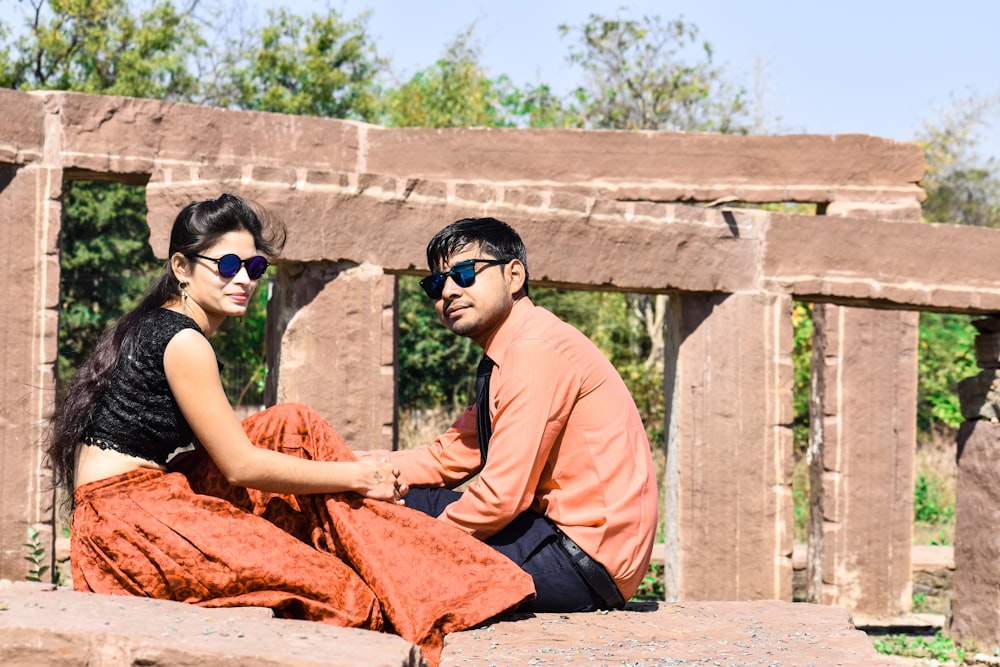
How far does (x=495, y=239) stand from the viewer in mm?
3502

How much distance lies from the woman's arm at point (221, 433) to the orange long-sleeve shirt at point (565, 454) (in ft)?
1.48

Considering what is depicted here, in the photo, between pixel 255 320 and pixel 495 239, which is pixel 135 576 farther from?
pixel 255 320

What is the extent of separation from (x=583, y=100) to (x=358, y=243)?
37.4 feet

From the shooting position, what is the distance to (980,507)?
6.29 m

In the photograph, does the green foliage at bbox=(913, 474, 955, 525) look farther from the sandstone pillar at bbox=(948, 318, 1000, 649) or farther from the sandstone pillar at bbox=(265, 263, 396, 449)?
the sandstone pillar at bbox=(265, 263, 396, 449)

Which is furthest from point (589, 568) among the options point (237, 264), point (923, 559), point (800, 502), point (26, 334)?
point (800, 502)

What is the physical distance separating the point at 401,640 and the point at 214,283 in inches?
43.2

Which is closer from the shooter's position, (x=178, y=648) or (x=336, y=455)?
(x=178, y=648)

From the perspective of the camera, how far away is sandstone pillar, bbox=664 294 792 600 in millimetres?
5848

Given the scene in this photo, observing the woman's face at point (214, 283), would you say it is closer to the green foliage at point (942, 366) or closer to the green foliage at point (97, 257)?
Result: the green foliage at point (97, 257)

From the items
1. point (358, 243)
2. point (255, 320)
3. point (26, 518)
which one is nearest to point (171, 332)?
point (358, 243)

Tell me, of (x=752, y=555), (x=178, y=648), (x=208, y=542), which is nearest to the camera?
(x=178, y=648)

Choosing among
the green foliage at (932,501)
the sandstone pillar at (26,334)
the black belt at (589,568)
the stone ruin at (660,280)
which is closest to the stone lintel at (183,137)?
the stone ruin at (660,280)

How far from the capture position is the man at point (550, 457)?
3.14m
